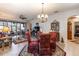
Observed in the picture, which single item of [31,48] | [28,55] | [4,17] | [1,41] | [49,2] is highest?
[49,2]

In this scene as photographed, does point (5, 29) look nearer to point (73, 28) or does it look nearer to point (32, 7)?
point (32, 7)

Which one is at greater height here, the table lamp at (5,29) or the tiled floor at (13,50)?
the table lamp at (5,29)

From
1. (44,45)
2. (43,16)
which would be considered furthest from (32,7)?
(44,45)

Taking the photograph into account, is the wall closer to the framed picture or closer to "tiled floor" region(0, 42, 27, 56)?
the framed picture

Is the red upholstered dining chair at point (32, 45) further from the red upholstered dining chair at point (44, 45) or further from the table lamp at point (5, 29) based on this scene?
the table lamp at point (5, 29)

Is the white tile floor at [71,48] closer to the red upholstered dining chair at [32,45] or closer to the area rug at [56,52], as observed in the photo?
the area rug at [56,52]

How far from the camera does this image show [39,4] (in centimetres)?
217

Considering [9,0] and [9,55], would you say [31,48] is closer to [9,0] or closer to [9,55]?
[9,55]

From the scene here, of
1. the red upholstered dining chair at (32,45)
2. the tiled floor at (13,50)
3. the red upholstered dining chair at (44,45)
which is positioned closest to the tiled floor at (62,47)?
the tiled floor at (13,50)

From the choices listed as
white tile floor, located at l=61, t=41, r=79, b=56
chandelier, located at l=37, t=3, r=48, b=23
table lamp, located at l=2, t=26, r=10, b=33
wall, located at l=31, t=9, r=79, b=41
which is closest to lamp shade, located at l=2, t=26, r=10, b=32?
table lamp, located at l=2, t=26, r=10, b=33

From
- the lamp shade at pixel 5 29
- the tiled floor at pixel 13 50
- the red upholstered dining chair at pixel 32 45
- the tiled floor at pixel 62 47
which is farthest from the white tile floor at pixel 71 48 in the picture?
the lamp shade at pixel 5 29

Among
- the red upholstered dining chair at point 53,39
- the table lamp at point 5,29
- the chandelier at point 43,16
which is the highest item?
the chandelier at point 43,16

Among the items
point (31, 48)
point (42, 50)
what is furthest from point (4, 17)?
point (42, 50)

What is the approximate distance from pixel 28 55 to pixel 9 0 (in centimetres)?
116
